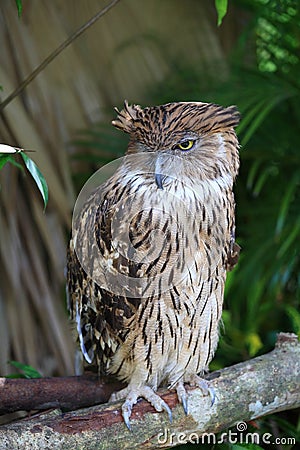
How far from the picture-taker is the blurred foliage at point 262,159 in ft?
8.13

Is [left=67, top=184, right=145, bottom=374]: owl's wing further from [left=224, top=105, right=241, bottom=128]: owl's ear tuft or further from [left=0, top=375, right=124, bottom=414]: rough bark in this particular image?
[left=224, top=105, right=241, bottom=128]: owl's ear tuft

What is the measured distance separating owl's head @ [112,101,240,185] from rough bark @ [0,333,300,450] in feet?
1.83

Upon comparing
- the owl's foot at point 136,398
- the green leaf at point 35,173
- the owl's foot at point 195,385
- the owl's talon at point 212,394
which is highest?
the green leaf at point 35,173

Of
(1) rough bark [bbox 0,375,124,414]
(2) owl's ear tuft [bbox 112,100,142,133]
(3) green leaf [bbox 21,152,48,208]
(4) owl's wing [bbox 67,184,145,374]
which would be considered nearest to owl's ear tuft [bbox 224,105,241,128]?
(2) owl's ear tuft [bbox 112,100,142,133]

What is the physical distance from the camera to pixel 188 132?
5.16 feet

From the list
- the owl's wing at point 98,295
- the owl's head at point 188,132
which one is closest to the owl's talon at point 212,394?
the owl's wing at point 98,295

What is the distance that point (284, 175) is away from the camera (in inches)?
108

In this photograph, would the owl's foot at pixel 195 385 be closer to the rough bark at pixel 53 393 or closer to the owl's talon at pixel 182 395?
the owl's talon at pixel 182 395

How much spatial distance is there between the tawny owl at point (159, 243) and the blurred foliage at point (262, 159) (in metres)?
0.66

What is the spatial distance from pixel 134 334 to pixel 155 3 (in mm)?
1828

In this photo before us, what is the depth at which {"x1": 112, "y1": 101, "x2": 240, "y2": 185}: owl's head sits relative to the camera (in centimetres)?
154

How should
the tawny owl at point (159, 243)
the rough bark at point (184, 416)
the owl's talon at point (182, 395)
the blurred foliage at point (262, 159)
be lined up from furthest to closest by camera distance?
the blurred foliage at point (262, 159) < the owl's talon at point (182, 395) < the tawny owl at point (159, 243) < the rough bark at point (184, 416)

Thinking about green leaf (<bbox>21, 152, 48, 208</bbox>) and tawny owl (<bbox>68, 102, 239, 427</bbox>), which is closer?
green leaf (<bbox>21, 152, 48, 208</bbox>)

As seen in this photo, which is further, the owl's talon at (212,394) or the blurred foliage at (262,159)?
the blurred foliage at (262,159)
